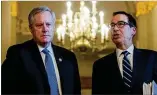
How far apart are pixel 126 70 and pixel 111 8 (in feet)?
21.9

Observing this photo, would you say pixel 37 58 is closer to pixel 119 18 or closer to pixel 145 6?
pixel 119 18

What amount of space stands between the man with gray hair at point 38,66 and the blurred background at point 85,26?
2.47 meters

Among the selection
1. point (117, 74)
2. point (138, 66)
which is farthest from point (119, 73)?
point (138, 66)

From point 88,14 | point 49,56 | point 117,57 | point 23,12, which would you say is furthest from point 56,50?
point 23,12

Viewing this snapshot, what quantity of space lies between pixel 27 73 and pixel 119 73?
61 centimetres

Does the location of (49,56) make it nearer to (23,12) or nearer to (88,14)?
(88,14)

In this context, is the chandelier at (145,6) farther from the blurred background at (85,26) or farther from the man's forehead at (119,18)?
the man's forehead at (119,18)

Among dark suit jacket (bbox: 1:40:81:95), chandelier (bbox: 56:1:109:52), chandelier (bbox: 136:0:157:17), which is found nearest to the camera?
dark suit jacket (bbox: 1:40:81:95)

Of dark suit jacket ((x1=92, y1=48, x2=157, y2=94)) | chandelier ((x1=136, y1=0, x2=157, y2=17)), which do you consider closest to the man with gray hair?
dark suit jacket ((x1=92, y1=48, x2=157, y2=94))

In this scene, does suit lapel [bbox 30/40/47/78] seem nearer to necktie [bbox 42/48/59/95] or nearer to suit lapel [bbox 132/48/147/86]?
necktie [bbox 42/48/59/95]

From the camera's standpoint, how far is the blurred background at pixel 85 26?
621cm

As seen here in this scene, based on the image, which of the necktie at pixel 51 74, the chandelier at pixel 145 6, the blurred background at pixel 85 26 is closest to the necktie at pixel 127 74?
the necktie at pixel 51 74

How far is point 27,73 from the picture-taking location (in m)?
1.99

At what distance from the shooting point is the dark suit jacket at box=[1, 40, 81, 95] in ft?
Answer: 6.52
